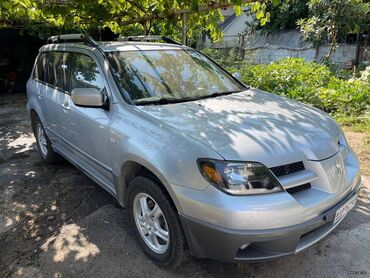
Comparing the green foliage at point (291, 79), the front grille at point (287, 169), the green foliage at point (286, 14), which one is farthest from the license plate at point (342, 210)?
the green foliage at point (286, 14)

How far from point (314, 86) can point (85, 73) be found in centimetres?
513

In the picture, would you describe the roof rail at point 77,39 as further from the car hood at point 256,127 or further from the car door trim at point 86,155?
the car hood at point 256,127

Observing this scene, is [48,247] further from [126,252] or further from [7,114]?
[7,114]

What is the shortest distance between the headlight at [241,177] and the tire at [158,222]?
0.45 meters

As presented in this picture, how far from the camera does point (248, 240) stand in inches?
87.0

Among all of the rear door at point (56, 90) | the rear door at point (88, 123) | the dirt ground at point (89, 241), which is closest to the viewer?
the dirt ground at point (89, 241)

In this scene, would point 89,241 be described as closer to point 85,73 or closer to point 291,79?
point 85,73

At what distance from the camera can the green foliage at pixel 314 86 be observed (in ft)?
21.7

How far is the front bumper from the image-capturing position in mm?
2213

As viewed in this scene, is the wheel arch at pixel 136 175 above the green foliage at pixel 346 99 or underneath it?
above

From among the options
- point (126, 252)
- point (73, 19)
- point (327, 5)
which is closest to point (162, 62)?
point (126, 252)

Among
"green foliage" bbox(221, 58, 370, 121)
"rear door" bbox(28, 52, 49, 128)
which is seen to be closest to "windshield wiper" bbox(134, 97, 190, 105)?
"rear door" bbox(28, 52, 49, 128)

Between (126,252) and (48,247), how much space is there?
2.43ft

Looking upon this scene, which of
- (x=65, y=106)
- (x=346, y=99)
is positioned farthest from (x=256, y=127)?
(x=346, y=99)
